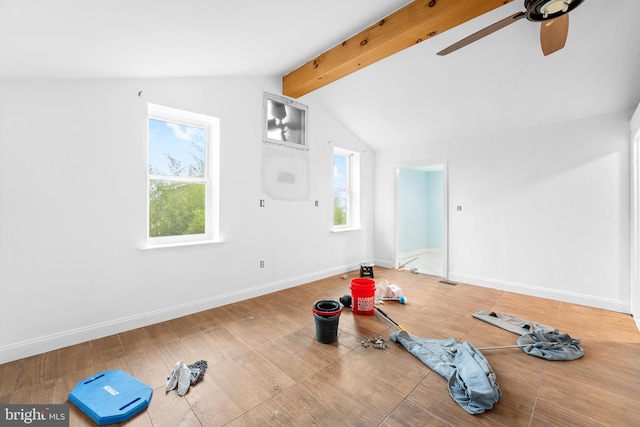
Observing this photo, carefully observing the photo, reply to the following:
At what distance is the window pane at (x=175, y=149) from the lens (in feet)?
10.3

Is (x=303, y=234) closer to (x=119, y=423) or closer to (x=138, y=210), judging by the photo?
(x=138, y=210)

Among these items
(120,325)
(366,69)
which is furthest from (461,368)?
(366,69)

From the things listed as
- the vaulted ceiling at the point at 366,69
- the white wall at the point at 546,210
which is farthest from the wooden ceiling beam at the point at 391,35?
the white wall at the point at 546,210

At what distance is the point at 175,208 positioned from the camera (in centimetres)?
326

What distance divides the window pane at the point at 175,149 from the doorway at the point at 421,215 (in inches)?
180

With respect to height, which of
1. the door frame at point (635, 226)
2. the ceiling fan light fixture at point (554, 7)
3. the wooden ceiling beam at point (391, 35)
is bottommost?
the door frame at point (635, 226)

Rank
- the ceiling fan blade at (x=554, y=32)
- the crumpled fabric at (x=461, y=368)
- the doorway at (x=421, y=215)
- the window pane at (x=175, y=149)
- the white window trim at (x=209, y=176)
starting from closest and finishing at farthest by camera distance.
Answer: the crumpled fabric at (x=461, y=368)
the ceiling fan blade at (x=554, y=32)
the window pane at (x=175, y=149)
the white window trim at (x=209, y=176)
the doorway at (x=421, y=215)

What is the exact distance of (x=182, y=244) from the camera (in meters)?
3.12

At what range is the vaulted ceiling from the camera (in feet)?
5.85

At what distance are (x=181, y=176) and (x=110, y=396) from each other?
226cm

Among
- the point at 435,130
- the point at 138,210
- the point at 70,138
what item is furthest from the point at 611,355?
the point at 70,138

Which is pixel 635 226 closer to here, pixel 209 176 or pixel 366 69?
pixel 366 69

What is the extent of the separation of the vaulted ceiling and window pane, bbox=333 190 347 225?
1666mm

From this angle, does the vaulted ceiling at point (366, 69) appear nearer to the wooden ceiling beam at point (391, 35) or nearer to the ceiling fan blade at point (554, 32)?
the wooden ceiling beam at point (391, 35)
